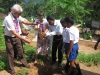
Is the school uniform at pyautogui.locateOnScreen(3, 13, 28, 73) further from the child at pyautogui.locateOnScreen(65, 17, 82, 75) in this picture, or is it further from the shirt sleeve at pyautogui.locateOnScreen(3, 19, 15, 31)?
the child at pyautogui.locateOnScreen(65, 17, 82, 75)

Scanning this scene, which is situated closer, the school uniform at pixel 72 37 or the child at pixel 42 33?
the school uniform at pixel 72 37

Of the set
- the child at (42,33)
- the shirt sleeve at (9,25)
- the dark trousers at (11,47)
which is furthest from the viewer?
the child at (42,33)

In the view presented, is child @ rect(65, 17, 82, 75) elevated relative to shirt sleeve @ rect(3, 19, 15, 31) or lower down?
lower down

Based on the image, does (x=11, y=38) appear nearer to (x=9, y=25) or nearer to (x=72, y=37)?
(x=9, y=25)

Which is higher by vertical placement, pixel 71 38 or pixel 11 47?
pixel 71 38

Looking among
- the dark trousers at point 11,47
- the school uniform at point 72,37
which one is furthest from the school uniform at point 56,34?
the dark trousers at point 11,47

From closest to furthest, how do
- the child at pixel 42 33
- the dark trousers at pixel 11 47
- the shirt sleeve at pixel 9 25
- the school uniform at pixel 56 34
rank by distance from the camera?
1. the shirt sleeve at pixel 9 25
2. the dark trousers at pixel 11 47
3. the school uniform at pixel 56 34
4. the child at pixel 42 33

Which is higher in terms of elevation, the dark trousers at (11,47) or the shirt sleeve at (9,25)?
the shirt sleeve at (9,25)

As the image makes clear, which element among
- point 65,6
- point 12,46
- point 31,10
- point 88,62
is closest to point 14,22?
point 12,46

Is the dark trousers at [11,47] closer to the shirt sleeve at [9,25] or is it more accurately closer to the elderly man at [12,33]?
the elderly man at [12,33]

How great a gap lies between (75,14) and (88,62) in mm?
2262

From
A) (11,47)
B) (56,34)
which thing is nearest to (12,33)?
(11,47)

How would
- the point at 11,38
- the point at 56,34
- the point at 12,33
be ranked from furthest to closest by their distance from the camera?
the point at 56,34
the point at 11,38
the point at 12,33

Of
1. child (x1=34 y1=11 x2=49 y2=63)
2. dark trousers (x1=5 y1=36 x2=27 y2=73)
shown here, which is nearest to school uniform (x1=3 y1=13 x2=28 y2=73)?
dark trousers (x1=5 y1=36 x2=27 y2=73)
